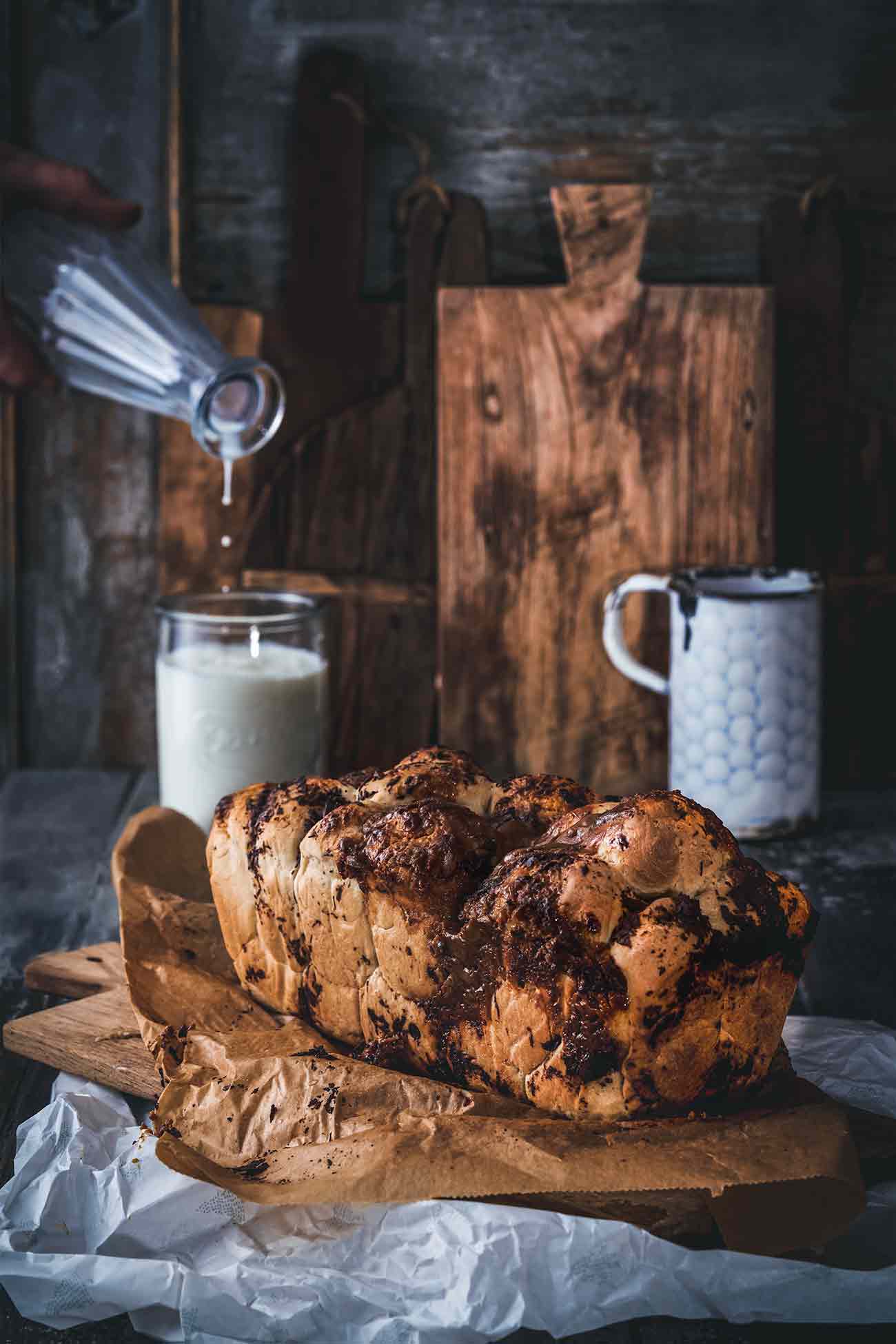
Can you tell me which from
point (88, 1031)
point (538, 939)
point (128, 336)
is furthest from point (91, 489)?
point (538, 939)

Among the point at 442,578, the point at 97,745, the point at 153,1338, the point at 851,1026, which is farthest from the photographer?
the point at 97,745

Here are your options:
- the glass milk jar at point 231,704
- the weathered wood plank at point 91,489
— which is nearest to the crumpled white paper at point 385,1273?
the glass milk jar at point 231,704

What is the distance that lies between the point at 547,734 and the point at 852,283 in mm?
563

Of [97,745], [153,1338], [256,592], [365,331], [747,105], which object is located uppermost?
[747,105]

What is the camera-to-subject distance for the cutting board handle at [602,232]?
134cm

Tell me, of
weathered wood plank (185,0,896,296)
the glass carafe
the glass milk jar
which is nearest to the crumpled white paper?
the glass milk jar

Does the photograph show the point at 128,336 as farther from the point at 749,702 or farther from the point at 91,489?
the point at 749,702

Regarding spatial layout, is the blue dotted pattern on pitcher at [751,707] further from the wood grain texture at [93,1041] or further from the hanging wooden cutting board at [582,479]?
the wood grain texture at [93,1041]

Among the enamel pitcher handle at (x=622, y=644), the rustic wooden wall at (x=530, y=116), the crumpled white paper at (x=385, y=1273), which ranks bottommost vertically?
the crumpled white paper at (x=385, y=1273)

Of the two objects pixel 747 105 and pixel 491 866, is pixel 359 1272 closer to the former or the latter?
pixel 491 866

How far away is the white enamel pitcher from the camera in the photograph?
3.95ft

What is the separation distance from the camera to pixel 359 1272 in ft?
1.90

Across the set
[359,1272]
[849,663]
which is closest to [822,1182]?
[359,1272]

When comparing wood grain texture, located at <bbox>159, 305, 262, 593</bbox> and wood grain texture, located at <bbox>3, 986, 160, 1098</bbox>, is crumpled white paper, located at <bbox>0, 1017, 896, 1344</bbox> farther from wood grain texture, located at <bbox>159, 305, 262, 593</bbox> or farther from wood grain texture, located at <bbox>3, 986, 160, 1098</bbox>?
wood grain texture, located at <bbox>159, 305, 262, 593</bbox>
